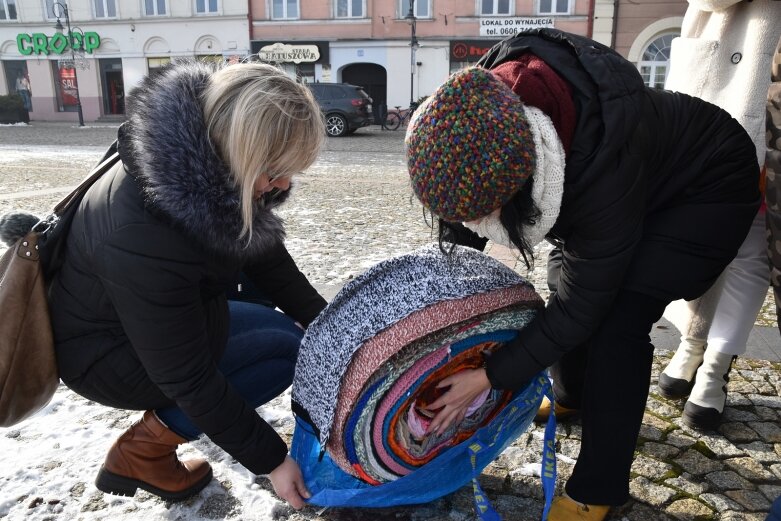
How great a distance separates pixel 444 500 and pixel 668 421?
1.00m

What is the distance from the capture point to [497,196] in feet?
4.35

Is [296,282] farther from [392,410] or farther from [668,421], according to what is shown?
[668,421]

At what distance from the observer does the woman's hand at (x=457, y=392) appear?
1666 millimetres

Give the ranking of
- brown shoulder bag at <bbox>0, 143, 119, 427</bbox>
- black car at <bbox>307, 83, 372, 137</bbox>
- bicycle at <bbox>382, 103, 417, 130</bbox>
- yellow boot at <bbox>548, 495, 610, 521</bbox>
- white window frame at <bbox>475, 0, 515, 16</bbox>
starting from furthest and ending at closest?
white window frame at <bbox>475, 0, 515, 16</bbox>
bicycle at <bbox>382, 103, 417, 130</bbox>
black car at <bbox>307, 83, 372, 137</bbox>
yellow boot at <bbox>548, 495, 610, 521</bbox>
brown shoulder bag at <bbox>0, 143, 119, 427</bbox>

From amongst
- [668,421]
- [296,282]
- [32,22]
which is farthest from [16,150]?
[32,22]

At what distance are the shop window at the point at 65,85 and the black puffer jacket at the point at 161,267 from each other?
2906 cm

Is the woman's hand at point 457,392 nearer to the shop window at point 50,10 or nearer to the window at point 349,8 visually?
the window at point 349,8

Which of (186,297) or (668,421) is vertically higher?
(186,297)

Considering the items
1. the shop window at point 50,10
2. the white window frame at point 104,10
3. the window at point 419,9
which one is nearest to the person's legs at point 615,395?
the window at point 419,9

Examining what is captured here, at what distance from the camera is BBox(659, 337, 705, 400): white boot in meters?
2.50

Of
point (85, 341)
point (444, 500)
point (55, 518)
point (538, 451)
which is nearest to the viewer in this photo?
point (85, 341)

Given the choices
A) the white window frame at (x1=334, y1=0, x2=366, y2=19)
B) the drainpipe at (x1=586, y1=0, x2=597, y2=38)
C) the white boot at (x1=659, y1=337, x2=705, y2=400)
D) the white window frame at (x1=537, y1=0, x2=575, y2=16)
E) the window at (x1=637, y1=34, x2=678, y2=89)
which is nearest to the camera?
the white boot at (x1=659, y1=337, x2=705, y2=400)

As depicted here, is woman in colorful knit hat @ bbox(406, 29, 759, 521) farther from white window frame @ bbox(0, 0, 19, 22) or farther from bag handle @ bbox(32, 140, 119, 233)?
white window frame @ bbox(0, 0, 19, 22)

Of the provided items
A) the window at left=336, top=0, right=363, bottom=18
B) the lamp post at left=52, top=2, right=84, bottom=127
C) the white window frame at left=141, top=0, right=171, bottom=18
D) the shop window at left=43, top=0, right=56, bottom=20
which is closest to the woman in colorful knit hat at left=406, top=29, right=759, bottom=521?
the window at left=336, top=0, right=363, bottom=18
